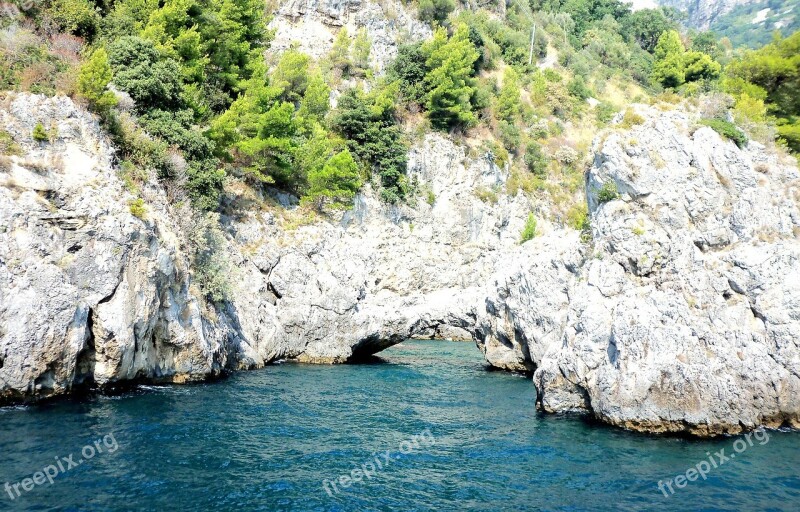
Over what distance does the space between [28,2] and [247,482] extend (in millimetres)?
30539

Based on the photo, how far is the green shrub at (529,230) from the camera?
56562 millimetres

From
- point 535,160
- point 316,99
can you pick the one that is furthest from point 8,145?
point 535,160

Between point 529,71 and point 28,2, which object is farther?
point 529,71

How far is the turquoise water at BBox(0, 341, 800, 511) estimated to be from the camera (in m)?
13.3

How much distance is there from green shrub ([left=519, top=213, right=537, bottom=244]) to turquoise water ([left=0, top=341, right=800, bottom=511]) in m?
34.6

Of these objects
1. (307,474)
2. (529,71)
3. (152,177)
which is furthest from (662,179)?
(529,71)

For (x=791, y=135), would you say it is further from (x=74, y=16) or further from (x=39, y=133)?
(x=74, y=16)

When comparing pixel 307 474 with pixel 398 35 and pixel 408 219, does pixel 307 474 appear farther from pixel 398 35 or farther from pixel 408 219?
pixel 398 35

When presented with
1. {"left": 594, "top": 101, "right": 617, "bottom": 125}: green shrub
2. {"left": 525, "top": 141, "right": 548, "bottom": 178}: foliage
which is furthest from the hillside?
{"left": 594, "top": 101, "right": 617, "bottom": 125}: green shrub

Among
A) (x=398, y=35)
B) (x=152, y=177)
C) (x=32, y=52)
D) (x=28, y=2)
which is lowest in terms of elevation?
(x=152, y=177)

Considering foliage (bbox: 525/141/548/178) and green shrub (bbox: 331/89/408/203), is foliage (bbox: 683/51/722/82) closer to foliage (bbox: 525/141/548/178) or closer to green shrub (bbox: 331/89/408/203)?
foliage (bbox: 525/141/548/178)

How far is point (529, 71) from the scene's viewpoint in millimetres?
77562

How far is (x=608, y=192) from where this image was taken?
75.5 ft

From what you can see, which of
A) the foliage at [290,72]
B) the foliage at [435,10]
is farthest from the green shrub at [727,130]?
the foliage at [435,10]
